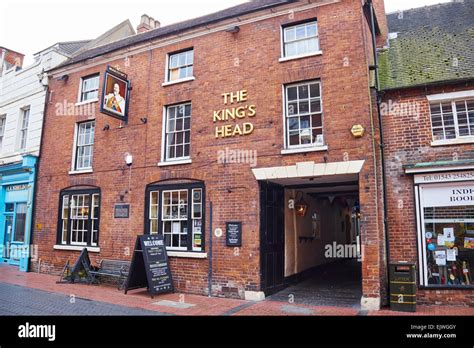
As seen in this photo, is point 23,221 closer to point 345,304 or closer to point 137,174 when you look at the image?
point 137,174

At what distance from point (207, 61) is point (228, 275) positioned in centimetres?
687

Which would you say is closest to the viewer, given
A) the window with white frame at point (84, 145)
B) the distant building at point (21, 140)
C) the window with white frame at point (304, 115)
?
the window with white frame at point (304, 115)

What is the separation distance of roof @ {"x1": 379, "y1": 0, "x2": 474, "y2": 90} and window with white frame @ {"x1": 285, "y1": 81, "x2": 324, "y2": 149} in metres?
2.01

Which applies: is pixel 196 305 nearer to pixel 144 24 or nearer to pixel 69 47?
pixel 144 24

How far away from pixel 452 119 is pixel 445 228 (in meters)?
2.87

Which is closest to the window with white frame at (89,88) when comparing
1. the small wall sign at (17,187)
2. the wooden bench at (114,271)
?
the small wall sign at (17,187)

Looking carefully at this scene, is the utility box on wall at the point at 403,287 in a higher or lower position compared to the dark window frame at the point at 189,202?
lower

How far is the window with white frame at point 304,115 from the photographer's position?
34.0 feet

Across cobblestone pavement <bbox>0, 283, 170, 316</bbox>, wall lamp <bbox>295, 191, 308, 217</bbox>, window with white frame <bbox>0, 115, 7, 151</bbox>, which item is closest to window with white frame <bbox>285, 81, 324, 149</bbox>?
wall lamp <bbox>295, 191, 308, 217</bbox>

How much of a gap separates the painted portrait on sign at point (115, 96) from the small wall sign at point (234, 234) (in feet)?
18.9

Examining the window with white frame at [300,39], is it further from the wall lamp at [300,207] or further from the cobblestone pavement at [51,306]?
the cobblestone pavement at [51,306]

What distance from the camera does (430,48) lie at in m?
11.6

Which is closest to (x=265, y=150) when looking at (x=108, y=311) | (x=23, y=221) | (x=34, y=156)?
(x=108, y=311)

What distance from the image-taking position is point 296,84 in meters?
10.8
